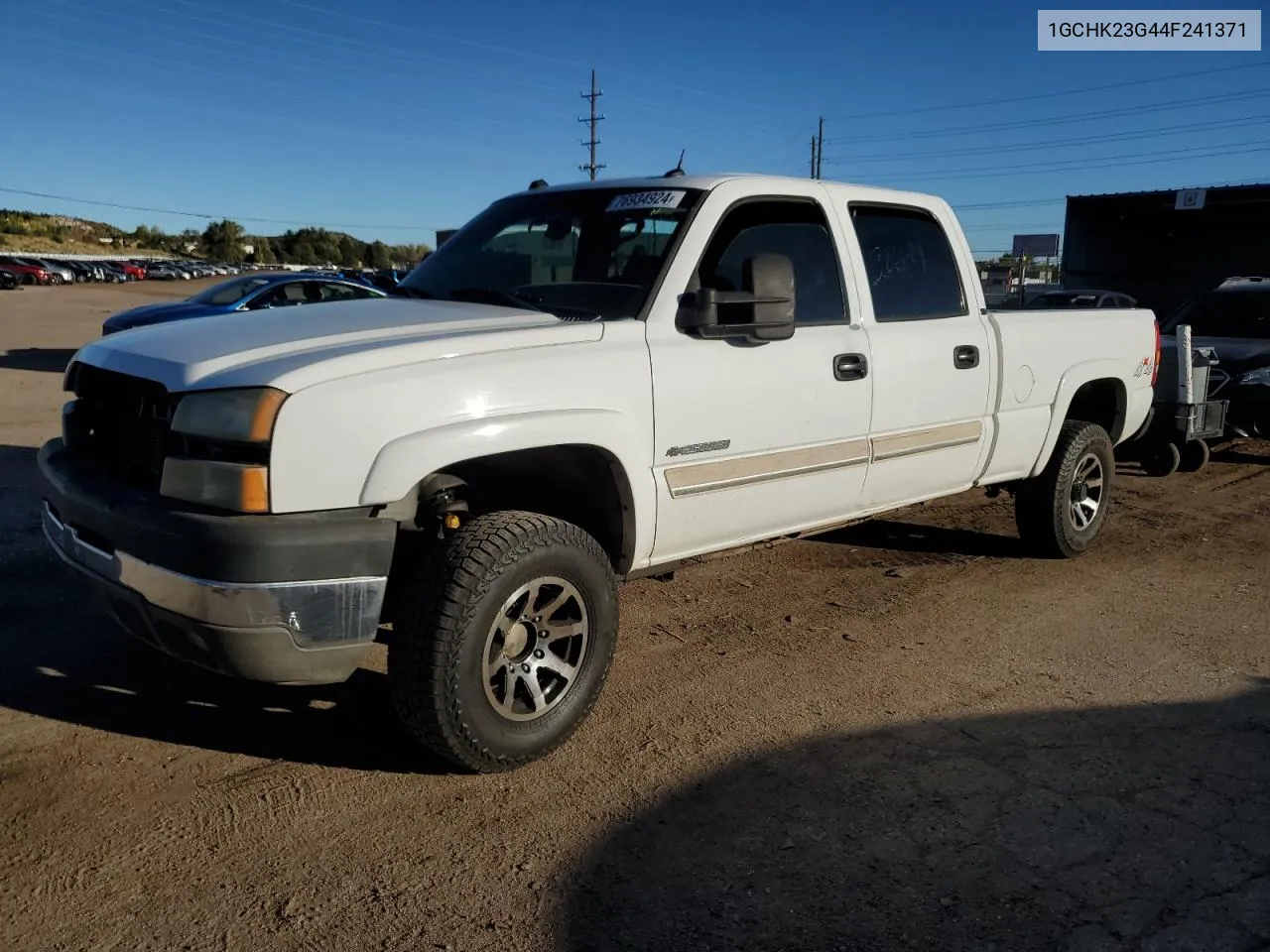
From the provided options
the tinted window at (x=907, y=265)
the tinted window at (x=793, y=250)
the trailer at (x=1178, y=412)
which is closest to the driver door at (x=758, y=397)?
the tinted window at (x=793, y=250)

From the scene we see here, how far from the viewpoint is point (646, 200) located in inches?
165

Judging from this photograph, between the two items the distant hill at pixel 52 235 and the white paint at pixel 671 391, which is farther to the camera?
the distant hill at pixel 52 235

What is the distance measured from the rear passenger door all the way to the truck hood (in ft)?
5.33

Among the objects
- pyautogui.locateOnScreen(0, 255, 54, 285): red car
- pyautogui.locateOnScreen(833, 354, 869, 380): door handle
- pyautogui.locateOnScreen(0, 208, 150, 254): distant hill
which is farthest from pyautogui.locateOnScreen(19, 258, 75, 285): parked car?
pyautogui.locateOnScreen(833, 354, 869, 380): door handle

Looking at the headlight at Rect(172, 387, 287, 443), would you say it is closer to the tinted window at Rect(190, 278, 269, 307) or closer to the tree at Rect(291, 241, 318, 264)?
the tinted window at Rect(190, 278, 269, 307)

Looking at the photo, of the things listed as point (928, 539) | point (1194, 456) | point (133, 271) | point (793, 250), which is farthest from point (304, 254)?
point (793, 250)

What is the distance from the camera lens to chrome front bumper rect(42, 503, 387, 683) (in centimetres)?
284

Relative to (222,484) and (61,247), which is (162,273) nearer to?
(61,247)

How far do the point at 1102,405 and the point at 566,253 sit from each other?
3929mm

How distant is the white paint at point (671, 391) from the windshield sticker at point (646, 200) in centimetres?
4

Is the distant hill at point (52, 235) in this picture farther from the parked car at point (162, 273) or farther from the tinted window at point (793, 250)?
the tinted window at point (793, 250)

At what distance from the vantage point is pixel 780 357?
4.09 m

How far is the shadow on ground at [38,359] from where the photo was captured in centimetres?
1544

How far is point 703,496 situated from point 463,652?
120 cm
